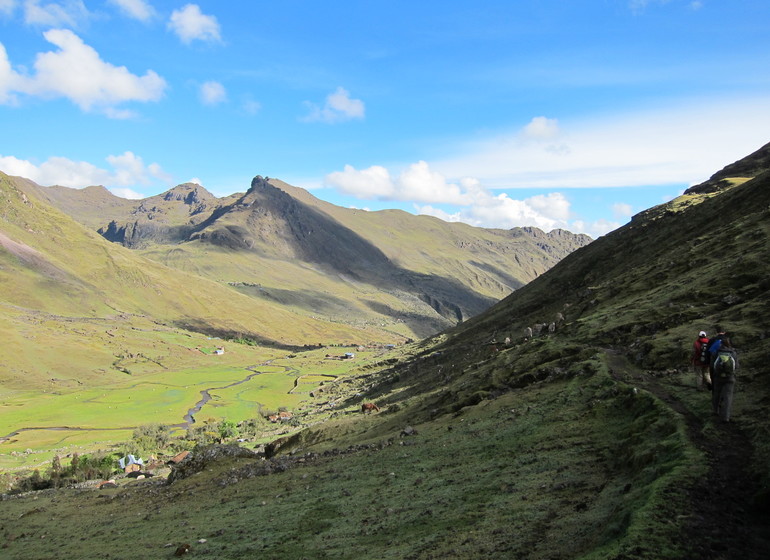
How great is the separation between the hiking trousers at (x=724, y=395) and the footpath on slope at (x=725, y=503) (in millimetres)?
329

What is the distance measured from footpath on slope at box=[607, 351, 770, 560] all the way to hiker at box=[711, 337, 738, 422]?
0.47m

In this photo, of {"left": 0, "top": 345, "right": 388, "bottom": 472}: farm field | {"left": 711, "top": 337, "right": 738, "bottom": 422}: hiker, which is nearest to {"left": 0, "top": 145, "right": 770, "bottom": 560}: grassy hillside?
{"left": 711, "top": 337, "right": 738, "bottom": 422}: hiker

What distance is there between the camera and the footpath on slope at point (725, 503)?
10656 mm

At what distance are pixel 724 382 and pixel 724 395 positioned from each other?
1.45 feet

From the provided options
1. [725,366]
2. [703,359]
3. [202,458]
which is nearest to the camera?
[725,366]

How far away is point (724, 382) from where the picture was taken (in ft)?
57.9

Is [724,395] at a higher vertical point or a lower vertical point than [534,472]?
higher

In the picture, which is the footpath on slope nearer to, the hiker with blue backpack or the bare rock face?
the hiker with blue backpack

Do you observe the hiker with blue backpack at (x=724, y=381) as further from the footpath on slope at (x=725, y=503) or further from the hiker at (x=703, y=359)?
the hiker at (x=703, y=359)

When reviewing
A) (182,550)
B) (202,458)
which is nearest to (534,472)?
(182,550)

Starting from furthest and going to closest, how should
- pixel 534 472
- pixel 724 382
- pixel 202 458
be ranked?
pixel 202 458, pixel 534 472, pixel 724 382

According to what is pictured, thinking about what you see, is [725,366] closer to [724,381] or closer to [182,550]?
[724,381]

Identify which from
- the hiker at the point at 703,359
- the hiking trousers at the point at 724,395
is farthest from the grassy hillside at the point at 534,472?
the hiker at the point at 703,359

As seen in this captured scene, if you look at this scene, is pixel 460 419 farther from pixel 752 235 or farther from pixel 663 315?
pixel 752 235
